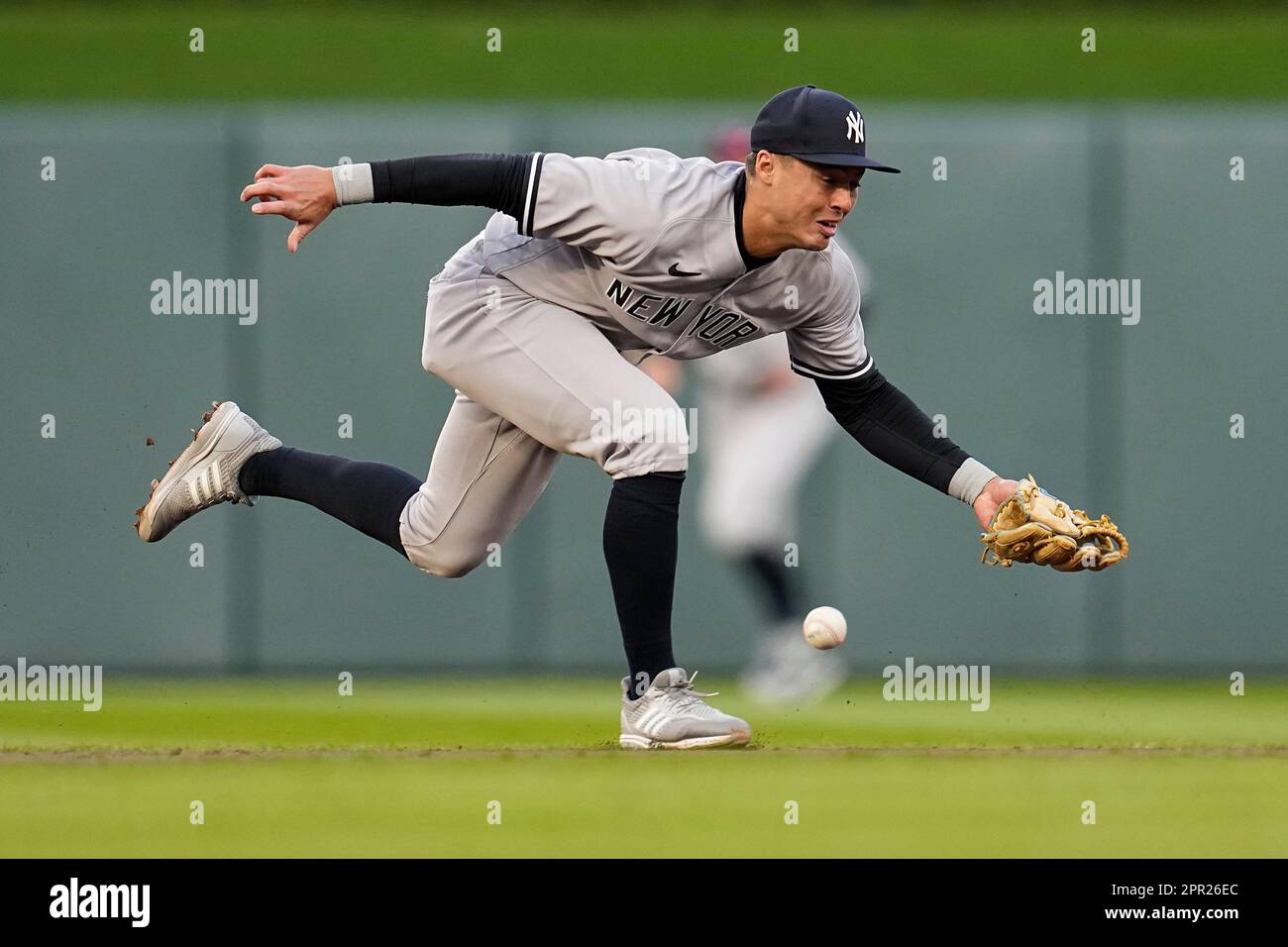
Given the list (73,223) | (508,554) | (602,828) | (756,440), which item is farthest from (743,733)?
(73,223)

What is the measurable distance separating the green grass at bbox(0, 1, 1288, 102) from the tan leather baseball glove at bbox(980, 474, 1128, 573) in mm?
4371

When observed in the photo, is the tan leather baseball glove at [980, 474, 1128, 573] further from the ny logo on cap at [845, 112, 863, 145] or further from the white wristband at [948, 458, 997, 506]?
the ny logo on cap at [845, 112, 863, 145]

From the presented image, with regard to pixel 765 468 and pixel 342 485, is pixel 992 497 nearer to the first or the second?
pixel 342 485

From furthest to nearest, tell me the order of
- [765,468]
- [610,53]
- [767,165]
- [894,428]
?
[610,53], [765,468], [894,428], [767,165]

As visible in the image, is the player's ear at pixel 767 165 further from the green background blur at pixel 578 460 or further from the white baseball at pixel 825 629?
the green background blur at pixel 578 460

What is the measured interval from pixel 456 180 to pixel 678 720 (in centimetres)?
122

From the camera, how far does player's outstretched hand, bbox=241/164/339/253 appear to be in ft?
12.2

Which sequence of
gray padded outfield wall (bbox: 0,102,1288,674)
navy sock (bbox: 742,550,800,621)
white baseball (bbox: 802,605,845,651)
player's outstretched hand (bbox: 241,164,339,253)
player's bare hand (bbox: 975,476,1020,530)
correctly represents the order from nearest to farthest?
player's outstretched hand (bbox: 241,164,339,253) → player's bare hand (bbox: 975,476,1020,530) → white baseball (bbox: 802,605,845,651) → navy sock (bbox: 742,550,800,621) → gray padded outfield wall (bbox: 0,102,1288,674)

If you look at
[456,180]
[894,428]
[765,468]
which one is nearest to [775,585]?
[765,468]

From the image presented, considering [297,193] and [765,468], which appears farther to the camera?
[765,468]

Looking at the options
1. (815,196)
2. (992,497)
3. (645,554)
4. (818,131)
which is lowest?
(645,554)

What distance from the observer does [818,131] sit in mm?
3855

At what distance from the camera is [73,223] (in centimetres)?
717

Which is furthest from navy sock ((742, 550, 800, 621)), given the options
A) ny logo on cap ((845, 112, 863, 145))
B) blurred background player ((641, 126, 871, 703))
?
ny logo on cap ((845, 112, 863, 145))
